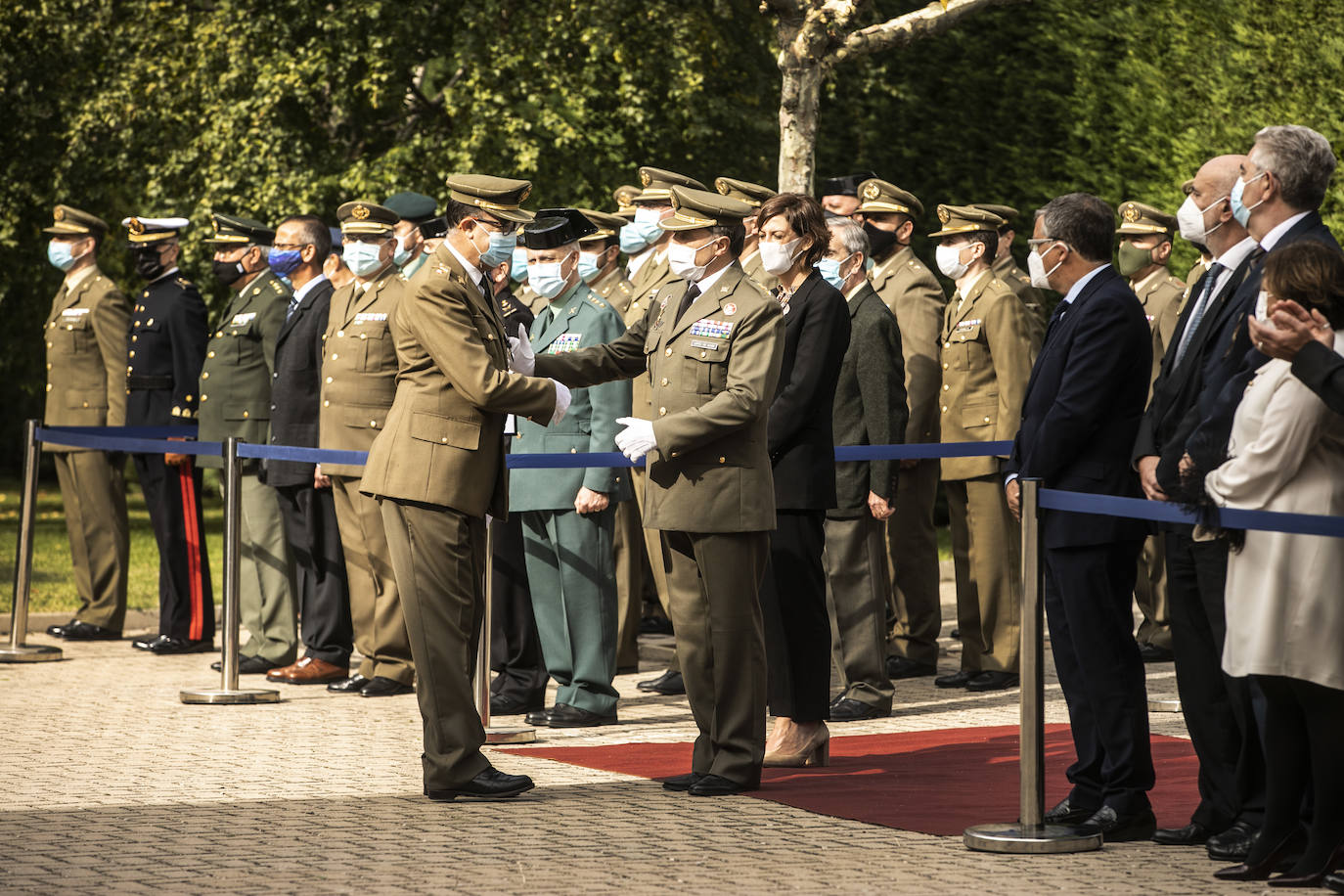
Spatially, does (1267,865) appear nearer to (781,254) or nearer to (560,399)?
(560,399)

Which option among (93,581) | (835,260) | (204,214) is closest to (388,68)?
(204,214)

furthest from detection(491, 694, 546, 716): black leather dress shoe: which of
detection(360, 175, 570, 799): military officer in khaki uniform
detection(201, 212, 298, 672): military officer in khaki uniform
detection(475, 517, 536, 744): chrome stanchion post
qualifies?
detection(360, 175, 570, 799): military officer in khaki uniform

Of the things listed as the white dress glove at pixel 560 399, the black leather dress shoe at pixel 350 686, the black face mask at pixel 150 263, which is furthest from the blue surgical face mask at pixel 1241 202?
the black face mask at pixel 150 263

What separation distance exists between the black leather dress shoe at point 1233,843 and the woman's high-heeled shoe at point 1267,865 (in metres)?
0.19

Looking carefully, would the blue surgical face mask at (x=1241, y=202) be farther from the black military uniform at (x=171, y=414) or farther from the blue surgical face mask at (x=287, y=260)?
the black military uniform at (x=171, y=414)

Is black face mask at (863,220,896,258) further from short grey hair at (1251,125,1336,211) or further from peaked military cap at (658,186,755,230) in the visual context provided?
short grey hair at (1251,125,1336,211)

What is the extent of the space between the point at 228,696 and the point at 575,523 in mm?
2026

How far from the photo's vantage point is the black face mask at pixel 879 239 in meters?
11.1

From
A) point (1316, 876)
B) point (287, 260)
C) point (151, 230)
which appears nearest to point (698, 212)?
point (1316, 876)

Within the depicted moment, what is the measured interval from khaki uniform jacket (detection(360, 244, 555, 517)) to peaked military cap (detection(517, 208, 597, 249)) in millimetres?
1908

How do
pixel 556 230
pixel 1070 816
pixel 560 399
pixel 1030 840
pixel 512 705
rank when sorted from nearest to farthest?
pixel 1030 840 → pixel 1070 816 → pixel 560 399 → pixel 556 230 → pixel 512 705

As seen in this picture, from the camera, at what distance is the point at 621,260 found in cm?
1909

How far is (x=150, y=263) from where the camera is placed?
39.9ft

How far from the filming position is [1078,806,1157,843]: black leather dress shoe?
641 cm
